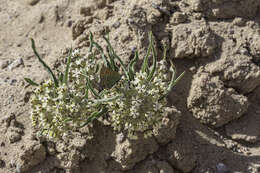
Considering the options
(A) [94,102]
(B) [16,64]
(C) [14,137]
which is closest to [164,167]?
(A) [94,102]

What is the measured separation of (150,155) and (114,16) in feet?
6.03

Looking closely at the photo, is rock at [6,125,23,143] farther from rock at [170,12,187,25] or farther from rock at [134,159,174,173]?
rock at [170,12,187,25]

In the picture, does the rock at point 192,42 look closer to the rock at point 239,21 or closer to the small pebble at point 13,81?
the rock at point 239,21

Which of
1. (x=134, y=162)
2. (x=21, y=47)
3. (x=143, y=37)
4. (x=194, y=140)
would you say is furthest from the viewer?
(x=21, y=47)

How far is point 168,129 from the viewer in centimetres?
319

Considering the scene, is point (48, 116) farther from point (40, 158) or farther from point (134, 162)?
point (134, 162)

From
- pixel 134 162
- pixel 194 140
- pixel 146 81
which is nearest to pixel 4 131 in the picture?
pixel 134 162

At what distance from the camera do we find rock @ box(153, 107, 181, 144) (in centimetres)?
318

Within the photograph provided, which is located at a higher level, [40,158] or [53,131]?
[53,131]

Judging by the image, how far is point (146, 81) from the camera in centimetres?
273

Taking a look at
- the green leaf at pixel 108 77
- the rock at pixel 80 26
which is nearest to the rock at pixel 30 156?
the green leaf at pixel 108 77

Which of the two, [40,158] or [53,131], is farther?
[40,158]

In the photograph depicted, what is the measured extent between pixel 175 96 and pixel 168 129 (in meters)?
0.50

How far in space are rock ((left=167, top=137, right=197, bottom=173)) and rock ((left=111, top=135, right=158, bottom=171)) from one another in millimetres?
184
